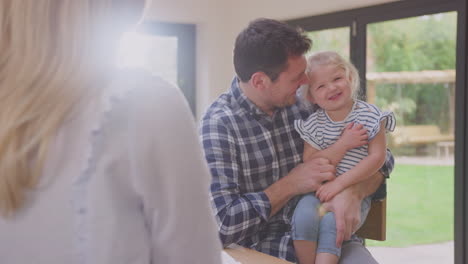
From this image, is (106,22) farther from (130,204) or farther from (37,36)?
(130,204)

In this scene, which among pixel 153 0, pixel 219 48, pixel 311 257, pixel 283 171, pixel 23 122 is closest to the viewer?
pixel 23 122

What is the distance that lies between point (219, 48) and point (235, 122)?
10.7ft

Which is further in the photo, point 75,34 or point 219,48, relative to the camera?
point 219,48

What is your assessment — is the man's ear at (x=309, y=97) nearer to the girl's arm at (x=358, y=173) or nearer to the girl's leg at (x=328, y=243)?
the girl's arm at (x=358, y=173)

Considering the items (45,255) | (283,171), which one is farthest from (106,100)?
(283,171)

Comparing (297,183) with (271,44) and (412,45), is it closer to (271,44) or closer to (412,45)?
(271,44)

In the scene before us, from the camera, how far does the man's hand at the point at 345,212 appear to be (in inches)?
67.4

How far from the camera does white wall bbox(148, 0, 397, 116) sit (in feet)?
15.6

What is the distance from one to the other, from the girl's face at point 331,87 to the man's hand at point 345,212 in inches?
12.4

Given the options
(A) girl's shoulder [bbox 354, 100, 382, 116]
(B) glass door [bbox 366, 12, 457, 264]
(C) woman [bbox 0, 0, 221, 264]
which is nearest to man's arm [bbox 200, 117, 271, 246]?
(A) girl's shoulder [bbox 354, 100, 382, 116]

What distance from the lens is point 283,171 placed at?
1.89 m

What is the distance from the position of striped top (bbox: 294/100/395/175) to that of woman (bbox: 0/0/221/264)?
3.77 feet

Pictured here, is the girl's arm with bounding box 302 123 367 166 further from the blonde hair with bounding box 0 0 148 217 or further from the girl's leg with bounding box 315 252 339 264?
the blonde hair with bounding box 0 0 148 217

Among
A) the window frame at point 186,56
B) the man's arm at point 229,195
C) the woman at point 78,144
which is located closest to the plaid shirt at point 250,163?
the man's arm at point 229,195
